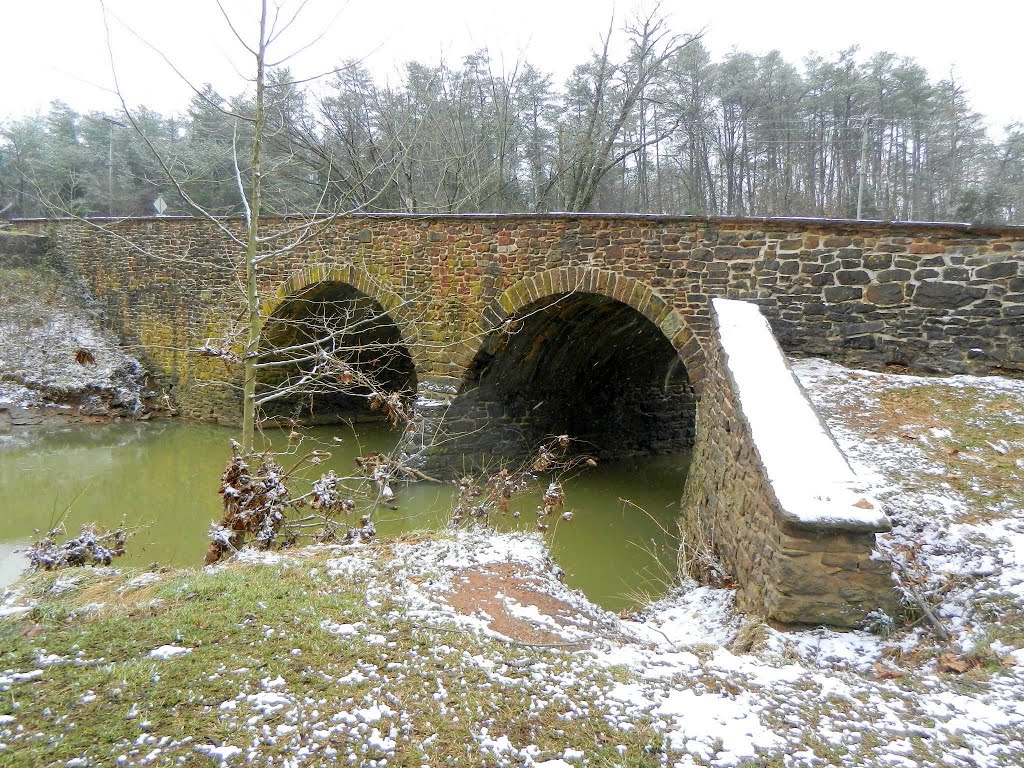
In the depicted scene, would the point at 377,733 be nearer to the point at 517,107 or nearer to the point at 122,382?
the point at 122,382

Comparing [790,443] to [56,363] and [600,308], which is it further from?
[56,363]

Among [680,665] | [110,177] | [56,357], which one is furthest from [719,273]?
[110,177]

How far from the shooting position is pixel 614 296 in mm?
8008

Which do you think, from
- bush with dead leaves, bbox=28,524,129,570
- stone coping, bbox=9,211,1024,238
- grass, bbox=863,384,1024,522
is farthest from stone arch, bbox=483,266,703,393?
bush with dead leaves, bbox=28,524,129,570

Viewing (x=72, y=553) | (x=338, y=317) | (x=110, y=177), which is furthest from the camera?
(x=110, y=177)

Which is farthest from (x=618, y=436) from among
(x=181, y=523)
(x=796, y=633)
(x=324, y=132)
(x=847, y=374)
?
(x=324, y=132)

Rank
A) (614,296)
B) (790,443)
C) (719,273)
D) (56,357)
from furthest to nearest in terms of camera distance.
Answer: (56,357), (614,296), (719,273), (790,443)

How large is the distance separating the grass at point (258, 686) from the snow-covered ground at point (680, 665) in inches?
0.6

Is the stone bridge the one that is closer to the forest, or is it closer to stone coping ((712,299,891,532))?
stone coping ((712,299,891,532))

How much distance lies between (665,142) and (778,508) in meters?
19.1

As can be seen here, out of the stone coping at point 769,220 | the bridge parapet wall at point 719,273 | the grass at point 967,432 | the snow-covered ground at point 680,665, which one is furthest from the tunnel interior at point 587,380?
the snow-covered ground at point 680,665

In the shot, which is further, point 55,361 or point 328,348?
point 55,361

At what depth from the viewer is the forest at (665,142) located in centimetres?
1659

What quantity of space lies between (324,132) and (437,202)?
3664 millimetres
